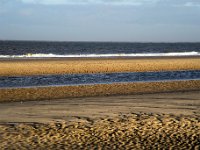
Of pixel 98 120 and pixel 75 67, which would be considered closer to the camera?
pixel 98 120

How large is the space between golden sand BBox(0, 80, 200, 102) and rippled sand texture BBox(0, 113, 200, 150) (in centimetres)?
509

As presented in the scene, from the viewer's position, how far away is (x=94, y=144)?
8.02m

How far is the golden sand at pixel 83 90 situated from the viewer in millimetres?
15008

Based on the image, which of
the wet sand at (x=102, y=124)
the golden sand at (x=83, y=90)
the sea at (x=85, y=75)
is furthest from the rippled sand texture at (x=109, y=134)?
the sea at (x=85, y=75)

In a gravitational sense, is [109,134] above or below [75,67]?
below

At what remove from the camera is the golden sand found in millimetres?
15008

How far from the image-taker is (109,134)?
881cm

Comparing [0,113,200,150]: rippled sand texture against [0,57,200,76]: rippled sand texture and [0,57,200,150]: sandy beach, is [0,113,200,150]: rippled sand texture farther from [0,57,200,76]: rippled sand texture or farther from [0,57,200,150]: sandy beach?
[0,57,200,76]: rippled sand texture

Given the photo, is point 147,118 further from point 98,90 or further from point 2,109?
point 98,90

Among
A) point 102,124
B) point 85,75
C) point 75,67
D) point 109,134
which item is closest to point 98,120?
point 102,124

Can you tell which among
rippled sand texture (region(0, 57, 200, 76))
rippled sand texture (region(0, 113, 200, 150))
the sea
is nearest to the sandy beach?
rippled sand texture (region(0, 113, 200, 150))

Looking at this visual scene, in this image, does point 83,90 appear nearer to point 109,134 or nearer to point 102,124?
point 102,124

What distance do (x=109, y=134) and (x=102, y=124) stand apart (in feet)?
3.26

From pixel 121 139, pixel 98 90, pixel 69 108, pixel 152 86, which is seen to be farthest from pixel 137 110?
pixel 152 86
